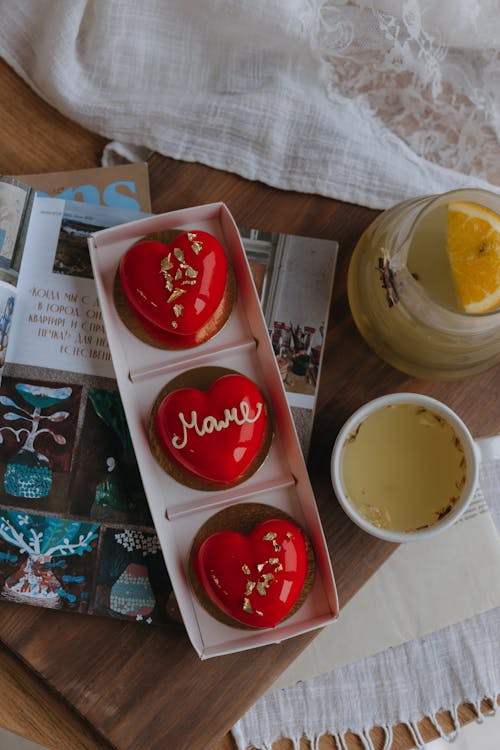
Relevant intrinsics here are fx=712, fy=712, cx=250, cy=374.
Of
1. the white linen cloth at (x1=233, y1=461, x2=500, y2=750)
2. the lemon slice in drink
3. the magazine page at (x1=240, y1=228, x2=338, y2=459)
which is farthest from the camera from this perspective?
the white linen cloth at (x1=233, y1=461, x2=500, y2=750)

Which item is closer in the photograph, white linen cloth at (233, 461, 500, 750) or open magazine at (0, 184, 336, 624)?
open magazine at (0, 184, 336, 624)

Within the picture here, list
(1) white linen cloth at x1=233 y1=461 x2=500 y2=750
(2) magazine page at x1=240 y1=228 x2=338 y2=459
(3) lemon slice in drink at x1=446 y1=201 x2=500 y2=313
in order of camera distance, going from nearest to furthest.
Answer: (3) lemon slice in drink at x1=446 y1=201 x2=500 y2=313 → (2) magazine page at x1=240 y1=228 x2=338 y2=459 → (1) white linen cloth at x1=233 y1=461 x2=500 y2=750

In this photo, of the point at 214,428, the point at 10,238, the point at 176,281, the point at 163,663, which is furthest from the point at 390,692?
the point at 10,238

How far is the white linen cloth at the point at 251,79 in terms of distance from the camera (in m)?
0.66

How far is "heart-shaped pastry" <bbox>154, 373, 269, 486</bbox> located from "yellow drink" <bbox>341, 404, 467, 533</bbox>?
90 mm

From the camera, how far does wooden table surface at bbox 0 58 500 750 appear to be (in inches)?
24.6

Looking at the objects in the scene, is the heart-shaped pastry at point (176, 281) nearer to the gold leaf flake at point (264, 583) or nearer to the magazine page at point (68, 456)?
the magazine page at point (68, 456)

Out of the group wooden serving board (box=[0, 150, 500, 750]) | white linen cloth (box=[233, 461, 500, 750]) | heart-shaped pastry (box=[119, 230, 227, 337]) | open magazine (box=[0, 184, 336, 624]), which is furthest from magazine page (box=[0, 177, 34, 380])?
white linen cloth (box=[233, 461, 500, 750])

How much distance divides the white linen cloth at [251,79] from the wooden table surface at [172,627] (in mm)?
23

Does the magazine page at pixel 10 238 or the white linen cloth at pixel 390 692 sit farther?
the white linen cloth at pixel 390 692

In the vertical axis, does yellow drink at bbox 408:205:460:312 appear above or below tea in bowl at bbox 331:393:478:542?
above

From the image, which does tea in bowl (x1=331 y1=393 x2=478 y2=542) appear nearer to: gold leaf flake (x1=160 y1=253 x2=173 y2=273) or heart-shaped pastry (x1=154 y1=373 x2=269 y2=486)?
heart-shaped pastry (x1=154 y1=373 x2=269 y2=486)

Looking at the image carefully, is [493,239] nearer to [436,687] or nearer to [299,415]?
[299,415]

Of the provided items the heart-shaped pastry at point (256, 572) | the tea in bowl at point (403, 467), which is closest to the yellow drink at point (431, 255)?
the tea in bowl at point (403, 467)
